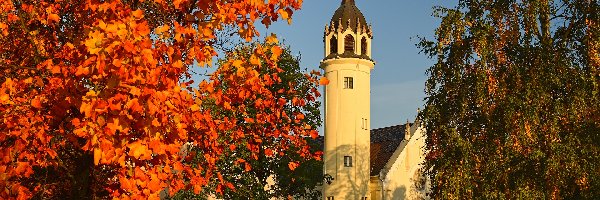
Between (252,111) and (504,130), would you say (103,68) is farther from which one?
(252,111)

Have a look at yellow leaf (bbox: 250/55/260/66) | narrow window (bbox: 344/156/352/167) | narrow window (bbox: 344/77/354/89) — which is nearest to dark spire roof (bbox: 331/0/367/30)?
narrow window (bbox: 344/77/354/89)

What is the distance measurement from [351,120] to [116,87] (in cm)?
4399

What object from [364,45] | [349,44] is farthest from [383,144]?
[349,44]

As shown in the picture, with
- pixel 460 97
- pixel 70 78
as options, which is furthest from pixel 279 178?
pixel 70 78

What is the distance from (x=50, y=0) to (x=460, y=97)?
1262 cm

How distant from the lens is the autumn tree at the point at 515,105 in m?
17.2

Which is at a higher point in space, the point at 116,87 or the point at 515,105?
the point at 515,105

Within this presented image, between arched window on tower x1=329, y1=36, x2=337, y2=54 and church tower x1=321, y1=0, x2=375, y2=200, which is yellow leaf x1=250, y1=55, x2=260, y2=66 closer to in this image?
church tower x1=321, y1=0, x2=375, y2=200

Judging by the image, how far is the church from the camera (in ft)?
163

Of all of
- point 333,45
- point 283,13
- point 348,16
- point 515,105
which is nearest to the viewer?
point 283,13

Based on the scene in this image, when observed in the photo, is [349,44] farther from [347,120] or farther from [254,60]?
[254,60]

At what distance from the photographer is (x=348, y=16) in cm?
5366

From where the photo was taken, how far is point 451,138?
18.1 meters

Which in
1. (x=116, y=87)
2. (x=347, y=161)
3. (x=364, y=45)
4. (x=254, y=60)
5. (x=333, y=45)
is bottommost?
(x=116, y=87)
